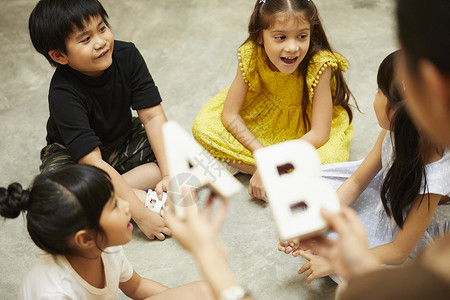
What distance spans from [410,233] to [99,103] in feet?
3.10

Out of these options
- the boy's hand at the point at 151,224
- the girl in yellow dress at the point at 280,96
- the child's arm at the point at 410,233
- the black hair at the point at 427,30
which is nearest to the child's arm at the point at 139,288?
the boy's hand at the point at 151,224

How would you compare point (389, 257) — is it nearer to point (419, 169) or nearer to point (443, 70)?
point (419, 169)

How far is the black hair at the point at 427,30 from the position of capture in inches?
19.8

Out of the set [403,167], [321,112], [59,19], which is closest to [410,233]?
[403,167]

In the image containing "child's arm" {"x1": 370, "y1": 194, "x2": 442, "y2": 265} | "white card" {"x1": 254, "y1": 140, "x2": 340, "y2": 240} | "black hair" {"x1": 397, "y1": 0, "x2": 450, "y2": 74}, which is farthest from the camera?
"child's arm" {"x1": 370, "y1": 194, "x2": 442, "y2": 265}

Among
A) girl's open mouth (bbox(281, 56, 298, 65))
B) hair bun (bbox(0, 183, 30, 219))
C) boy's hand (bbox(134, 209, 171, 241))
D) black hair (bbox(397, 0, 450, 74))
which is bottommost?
boy's hand (bbox(134, 209, 171, 241))

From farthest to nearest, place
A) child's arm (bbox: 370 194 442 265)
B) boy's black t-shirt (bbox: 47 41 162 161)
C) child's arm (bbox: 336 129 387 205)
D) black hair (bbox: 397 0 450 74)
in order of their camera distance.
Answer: boy's black t-shirt (bbox: 47 41 162 161), child's arm (bbox: 336 129 387 205), child's arm (bbox: 370 194 442 265), black hair (bbox: 397 0 450 74)

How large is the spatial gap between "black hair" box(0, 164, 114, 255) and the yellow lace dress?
2.21 feet

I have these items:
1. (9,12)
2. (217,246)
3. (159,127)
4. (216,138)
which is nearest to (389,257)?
(217,246)

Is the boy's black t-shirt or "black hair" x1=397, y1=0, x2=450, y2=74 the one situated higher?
"black hair" x1=397, y1=0, x2=450, y2=74

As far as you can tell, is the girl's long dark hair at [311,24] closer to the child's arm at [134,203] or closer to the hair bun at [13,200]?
the child's arm at [134,203]

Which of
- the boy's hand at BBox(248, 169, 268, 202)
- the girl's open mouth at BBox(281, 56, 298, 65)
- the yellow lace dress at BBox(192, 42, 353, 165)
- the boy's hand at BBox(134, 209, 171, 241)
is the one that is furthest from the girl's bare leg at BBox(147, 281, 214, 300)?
the girl's open mouth at BBox(281, 56, 298, 65)

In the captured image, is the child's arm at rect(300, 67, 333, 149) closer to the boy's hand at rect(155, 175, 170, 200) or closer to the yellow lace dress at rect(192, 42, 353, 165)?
the yellow lace dress at rect(192, 42, 353, 165)

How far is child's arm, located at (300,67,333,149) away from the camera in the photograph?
1521 millimetres
